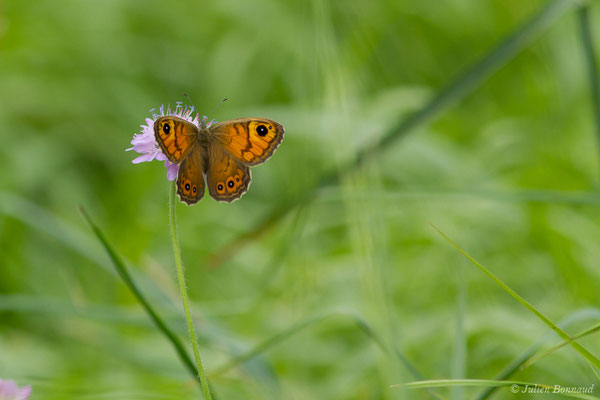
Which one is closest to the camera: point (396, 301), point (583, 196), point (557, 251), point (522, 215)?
point (583, 196)

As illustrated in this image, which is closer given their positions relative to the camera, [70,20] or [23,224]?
[23,224]

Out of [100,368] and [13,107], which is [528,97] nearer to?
[100,368]

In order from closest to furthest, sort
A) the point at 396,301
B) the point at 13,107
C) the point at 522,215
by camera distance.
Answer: the point at 396,301 → the point at 522,215 → the point at 13,107

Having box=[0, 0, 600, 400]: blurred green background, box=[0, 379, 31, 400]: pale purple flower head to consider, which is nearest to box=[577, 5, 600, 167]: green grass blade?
box=[0, 0, 600, 400]: blurred green background

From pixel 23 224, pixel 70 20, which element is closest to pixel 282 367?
pixel 23 224
